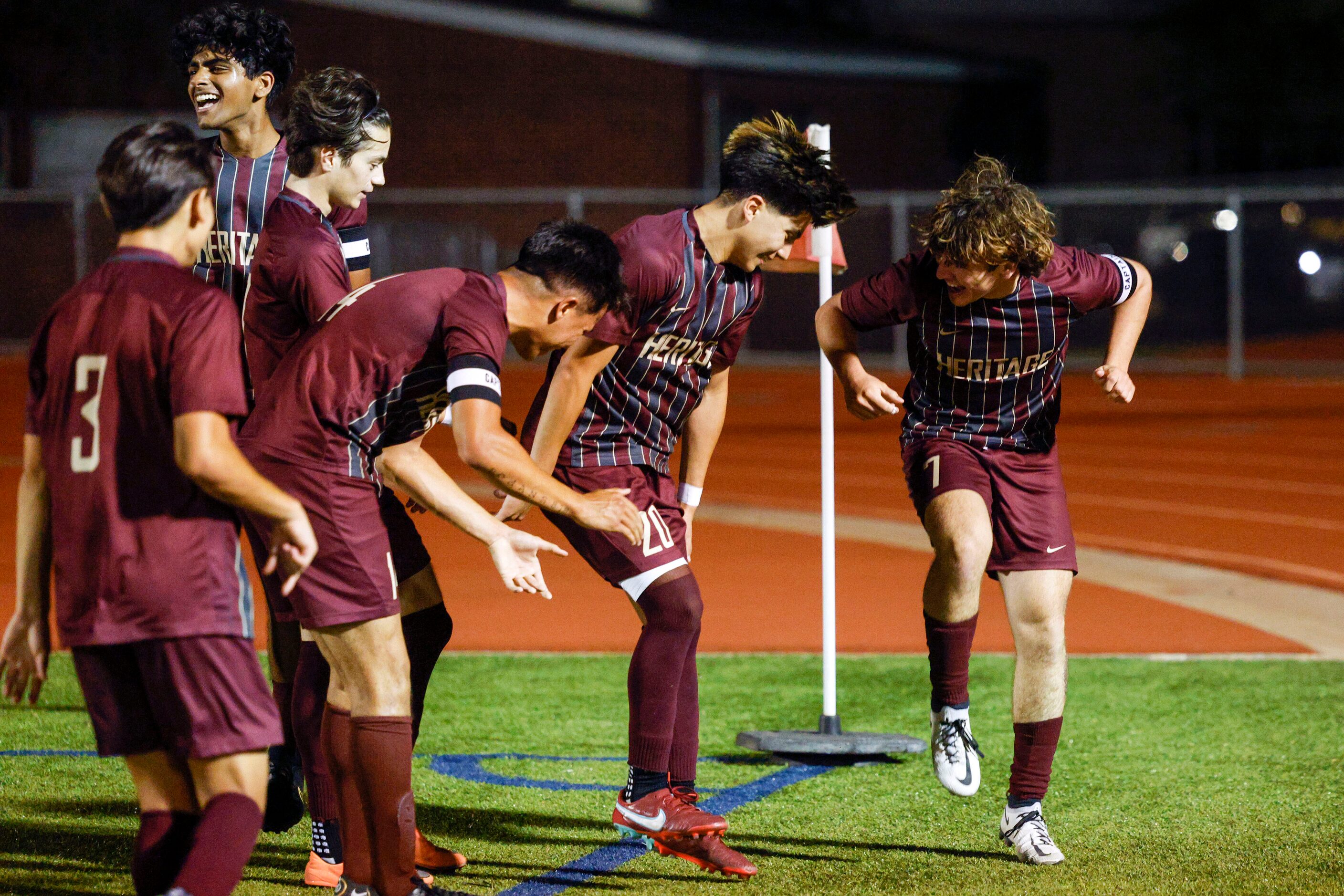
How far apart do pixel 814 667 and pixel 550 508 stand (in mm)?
3653

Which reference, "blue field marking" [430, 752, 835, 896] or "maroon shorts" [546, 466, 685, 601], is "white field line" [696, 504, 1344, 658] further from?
"maroon shorts" [546, 466, 685, 601]

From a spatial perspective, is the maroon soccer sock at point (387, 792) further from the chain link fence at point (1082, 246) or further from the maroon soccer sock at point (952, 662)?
the chain link fence at point (1082, 246)

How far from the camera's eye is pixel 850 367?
193 inches

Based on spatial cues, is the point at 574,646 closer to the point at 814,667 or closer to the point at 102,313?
the point at 814,667

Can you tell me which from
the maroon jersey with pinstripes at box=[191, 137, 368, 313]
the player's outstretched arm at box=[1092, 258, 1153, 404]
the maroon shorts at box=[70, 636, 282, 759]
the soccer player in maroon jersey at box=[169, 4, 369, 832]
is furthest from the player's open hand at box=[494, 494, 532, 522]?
the player's outstretched arm at box=[1092, 258, 1153, 404]

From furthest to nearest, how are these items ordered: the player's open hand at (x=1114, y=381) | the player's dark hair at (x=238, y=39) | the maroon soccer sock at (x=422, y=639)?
the player's dark hair at (x=238, y=39) → the player's open hand at (x=1114, y=381) → the maroon soccer sock at (x=422, y=639)

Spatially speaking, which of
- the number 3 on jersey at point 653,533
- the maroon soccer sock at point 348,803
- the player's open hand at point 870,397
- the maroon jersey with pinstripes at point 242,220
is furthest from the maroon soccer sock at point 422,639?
the player's open hand at point 870,397

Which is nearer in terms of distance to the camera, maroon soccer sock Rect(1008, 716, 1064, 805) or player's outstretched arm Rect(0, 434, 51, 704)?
player's outstretched arm Rect(0, 434, 51, 704)

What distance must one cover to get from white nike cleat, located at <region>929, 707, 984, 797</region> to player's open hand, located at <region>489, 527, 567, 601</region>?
64.1 inches

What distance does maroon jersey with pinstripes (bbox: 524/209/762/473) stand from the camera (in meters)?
4.40

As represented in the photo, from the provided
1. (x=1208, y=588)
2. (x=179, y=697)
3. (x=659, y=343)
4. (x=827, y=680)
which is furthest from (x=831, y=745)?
(x=1208, y=588)

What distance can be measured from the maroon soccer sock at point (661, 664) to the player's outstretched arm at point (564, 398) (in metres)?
0.48

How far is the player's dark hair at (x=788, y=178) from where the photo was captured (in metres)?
4.41

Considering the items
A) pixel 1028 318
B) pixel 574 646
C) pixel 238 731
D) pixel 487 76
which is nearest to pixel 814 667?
pixel 574 646
